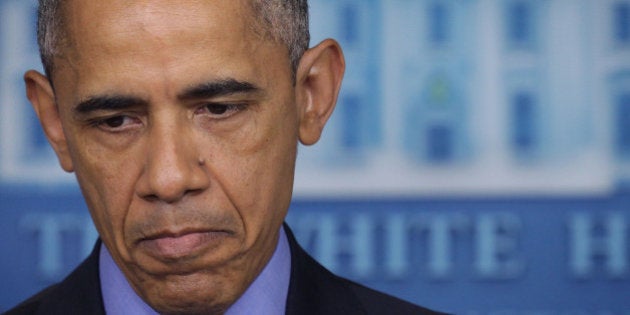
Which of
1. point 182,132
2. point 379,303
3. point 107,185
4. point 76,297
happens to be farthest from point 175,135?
point 379,303

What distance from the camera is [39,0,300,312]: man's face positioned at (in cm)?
127

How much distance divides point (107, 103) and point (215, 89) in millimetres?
124

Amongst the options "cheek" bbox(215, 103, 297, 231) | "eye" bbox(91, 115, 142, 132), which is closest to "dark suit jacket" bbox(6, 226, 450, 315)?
"cheek" bbox(215, 103, 297, 231)

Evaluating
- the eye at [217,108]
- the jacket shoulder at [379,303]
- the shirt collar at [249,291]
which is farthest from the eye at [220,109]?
the jacket shoulder at [379,303]

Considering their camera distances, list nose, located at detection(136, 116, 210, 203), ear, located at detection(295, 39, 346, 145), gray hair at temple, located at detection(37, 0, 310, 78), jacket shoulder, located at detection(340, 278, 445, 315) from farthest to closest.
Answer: jacket shoulder, located at detection(340, 278, 445, 315) < ear, located at detection(295, 39, 346, 145) < gray hair at temple, located at detection(37, 0, 310, 78) < nose, located at detection(136, 116, 210, 203)

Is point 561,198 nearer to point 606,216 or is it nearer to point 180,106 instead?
point 606,216

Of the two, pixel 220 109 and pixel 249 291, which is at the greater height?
pixel 220 109

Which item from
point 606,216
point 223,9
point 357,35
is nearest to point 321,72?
point 223,9

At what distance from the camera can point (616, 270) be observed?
9.33 ft

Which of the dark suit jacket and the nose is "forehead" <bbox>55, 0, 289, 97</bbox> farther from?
the dark suit jacket

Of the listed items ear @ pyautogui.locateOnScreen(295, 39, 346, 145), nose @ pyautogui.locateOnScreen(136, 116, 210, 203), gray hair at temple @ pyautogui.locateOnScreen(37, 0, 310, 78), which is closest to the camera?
nose @ pyautogui.locateOnScreen(136, 116, 210, 203)

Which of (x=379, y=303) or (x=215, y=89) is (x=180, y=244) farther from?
(x=379, y=303)

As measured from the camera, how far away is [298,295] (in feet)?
4.98

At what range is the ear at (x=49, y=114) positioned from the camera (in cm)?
145
